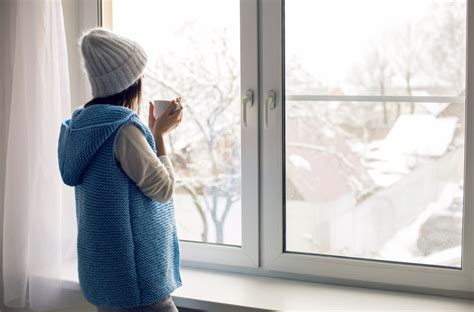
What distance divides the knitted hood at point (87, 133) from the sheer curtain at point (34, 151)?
0.47 m

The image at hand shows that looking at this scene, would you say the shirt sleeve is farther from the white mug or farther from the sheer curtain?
the sheer curtain

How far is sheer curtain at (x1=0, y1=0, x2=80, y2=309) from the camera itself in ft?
7.20

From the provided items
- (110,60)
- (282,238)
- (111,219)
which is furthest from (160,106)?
(282,238)

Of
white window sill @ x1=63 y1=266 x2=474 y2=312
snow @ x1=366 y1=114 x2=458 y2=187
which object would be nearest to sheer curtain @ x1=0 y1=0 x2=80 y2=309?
white window sill @ x1=63 y1=266 x2=474 y2=312

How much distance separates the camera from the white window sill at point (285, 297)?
201cm

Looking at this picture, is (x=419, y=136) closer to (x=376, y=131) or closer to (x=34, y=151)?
(x=376, y=131)

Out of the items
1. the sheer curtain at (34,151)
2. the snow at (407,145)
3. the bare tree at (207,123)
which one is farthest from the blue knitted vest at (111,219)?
the snow at (407,145)

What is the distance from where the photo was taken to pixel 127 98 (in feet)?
5.92

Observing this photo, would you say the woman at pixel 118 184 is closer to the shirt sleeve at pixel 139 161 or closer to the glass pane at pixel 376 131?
the shirt sleeve at pixel 139 161

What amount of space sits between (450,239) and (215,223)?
78 cm

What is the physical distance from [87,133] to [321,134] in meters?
0.78

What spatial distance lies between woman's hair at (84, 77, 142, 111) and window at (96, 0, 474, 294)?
1.62ft

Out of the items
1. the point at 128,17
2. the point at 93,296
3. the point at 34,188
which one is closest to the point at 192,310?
the point at 93,296

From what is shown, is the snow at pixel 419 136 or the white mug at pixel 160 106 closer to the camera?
the white mug at pixel 160 106
